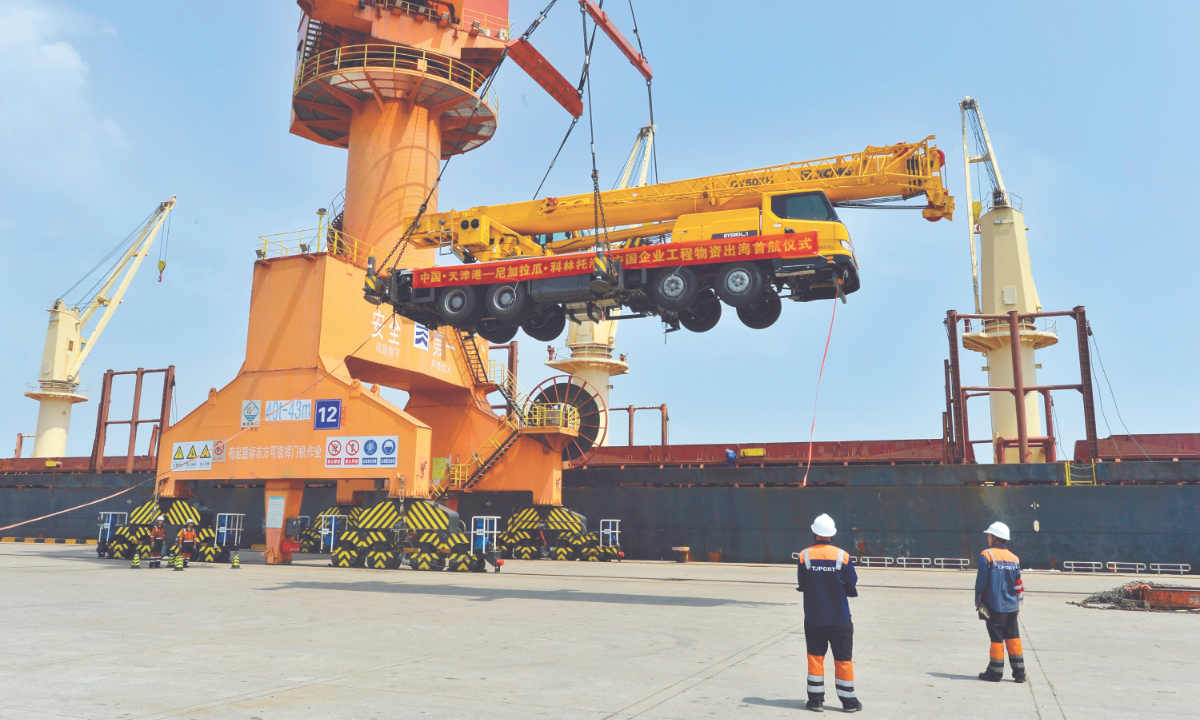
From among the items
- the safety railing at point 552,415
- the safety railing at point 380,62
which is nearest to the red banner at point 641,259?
the safety railing at point 552,415

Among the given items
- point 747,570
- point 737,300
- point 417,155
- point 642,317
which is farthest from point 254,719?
point 417,155

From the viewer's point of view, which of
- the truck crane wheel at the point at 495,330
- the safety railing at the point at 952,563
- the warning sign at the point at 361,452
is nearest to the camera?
the truck crane wheel at the point at 495,330

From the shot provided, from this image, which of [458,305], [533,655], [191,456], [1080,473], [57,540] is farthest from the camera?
[57,540]

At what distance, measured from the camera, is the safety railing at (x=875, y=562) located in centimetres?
2438

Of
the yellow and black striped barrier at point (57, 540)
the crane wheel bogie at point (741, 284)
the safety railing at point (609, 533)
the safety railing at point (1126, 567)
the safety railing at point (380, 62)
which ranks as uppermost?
the safety railing at point (380, 62)

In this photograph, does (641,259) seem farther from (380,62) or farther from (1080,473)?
(380,62)

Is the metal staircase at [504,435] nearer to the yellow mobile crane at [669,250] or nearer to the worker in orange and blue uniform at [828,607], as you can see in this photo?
the yellow mobile crane at [669,250]

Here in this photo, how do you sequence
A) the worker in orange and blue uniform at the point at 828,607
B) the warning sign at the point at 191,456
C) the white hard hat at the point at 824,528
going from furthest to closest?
the warning sign at the point at 191,456 → the white hard hat at the point at 824,528 → the worker in orange and blue uniform at the point at 828,607

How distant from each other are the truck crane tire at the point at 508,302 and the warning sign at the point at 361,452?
29.5ft

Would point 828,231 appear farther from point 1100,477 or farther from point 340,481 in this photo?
point 340,481

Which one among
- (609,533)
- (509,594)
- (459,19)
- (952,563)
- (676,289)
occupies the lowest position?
(509,594)

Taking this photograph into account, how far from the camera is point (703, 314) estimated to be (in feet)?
53.1

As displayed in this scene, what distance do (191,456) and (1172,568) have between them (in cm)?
2904

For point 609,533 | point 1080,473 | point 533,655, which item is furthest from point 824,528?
point 609,533
